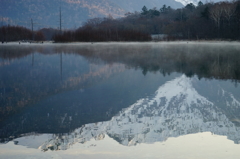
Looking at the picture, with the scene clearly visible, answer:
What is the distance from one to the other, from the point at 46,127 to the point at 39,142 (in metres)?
0.63

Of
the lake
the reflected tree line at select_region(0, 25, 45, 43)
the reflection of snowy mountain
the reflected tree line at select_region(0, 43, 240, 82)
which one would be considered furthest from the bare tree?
the reflection of snowy mountain

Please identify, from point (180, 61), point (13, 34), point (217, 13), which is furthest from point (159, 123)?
point (13, 34)

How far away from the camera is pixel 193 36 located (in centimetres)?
7319

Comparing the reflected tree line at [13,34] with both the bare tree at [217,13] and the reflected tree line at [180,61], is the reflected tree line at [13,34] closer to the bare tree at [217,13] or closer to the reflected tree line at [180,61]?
the bare tree at [217,13]

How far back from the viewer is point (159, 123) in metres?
5.00

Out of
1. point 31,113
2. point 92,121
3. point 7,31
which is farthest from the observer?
point 7,31

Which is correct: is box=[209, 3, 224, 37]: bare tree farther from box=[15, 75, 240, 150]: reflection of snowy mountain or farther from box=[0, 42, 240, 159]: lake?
box=[15, 75, 240, 150]: reflection of snowy mountain

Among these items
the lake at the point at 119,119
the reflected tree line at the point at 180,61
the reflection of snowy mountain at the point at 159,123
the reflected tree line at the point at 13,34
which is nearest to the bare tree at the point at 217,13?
the reflected tree line at the point at 13,34

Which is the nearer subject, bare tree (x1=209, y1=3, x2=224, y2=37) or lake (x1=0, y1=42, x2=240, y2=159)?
lake (x1=0, y1=42, x2=240, y2=159)

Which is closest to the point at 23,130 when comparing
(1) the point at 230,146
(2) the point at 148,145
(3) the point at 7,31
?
(2) the point at 148,145

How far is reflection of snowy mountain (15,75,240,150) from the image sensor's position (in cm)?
435

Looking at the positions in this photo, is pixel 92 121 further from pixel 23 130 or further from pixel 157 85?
pixel 157 85

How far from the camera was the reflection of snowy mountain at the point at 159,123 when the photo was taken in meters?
4.35

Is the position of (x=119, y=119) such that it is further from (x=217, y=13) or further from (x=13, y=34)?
(x=13, y=34)
